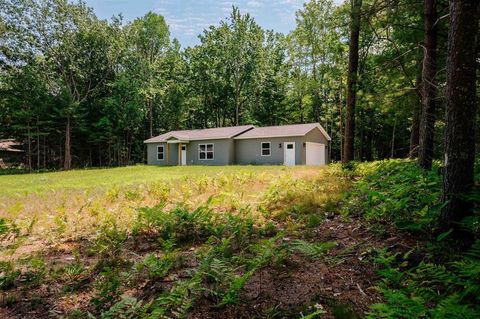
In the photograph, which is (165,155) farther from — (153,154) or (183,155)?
(183,155)

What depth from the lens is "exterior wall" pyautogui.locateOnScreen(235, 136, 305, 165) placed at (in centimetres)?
2159

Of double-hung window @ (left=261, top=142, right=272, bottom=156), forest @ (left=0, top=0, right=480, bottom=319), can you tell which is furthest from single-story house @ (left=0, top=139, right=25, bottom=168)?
forest @ (left=0, top=0, right=480, bottom=319)

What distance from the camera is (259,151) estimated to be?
23359mm

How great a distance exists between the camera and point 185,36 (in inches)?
1442

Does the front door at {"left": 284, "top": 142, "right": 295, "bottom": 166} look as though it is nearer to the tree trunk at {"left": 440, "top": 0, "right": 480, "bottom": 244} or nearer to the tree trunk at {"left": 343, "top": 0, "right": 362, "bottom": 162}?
the tree trunk at {"left": 343, "top": 0, "right": 362, "bottom": 162}

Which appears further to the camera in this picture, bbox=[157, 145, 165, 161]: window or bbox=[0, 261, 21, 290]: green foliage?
bbox=[157, 145, 165, 161]: window

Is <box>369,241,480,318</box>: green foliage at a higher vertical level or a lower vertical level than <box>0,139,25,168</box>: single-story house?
lower

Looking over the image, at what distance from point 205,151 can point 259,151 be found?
16.3ft

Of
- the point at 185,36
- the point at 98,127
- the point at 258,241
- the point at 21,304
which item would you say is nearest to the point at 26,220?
the point at 21,304

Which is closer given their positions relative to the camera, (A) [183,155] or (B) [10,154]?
(A) [183,155]

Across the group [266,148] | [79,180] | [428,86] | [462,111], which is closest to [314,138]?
[266,148]

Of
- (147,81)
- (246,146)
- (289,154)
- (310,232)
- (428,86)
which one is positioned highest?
(147,81)

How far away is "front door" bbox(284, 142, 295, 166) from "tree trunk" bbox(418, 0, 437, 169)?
51.3 feet

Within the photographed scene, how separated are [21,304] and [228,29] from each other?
34381 millimetres
